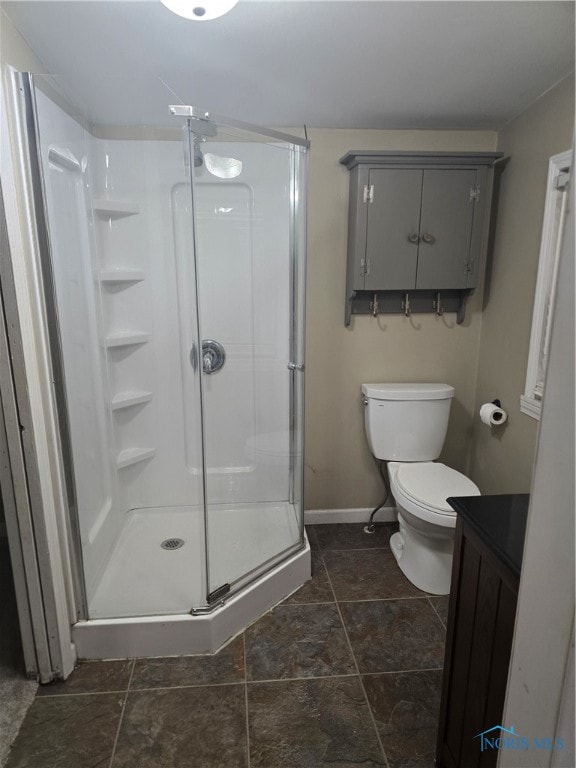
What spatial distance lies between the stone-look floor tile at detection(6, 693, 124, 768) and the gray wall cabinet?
6.65 feet

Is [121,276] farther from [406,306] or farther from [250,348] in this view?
[406,306]

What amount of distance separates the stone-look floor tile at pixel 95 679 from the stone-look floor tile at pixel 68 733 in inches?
1.1

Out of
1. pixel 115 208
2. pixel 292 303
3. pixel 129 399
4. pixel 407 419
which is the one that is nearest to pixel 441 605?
pixel 407 419

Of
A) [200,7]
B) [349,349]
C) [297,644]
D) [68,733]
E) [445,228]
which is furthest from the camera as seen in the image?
[349,349]

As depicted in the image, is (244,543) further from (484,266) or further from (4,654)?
(484,266)

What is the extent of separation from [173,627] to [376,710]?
79 cm

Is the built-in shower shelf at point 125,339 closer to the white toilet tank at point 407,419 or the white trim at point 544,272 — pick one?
the white toilet tank at point 407,419

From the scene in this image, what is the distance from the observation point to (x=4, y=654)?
1744mm

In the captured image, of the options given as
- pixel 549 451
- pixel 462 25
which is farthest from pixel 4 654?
pixel 462 25

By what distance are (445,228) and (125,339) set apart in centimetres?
169

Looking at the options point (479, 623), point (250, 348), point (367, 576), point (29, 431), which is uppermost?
point (250, 348)

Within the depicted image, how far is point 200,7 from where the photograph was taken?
124cm

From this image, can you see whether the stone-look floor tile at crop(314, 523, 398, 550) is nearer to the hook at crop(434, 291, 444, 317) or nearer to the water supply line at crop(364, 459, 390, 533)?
the water supply line at crop(364, 459, 390, 533)

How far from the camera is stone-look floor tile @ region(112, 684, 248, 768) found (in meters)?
1.42
